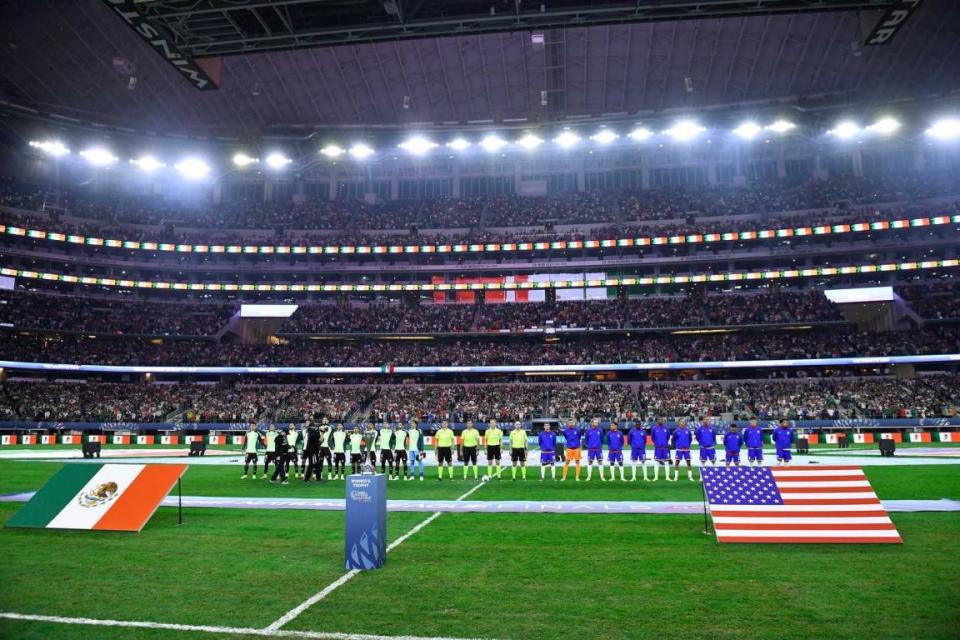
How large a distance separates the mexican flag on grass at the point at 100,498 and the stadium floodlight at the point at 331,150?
5055 cm

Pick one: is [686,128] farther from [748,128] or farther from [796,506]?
[796,506]

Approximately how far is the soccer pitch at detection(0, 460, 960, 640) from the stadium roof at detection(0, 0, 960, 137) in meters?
35.5

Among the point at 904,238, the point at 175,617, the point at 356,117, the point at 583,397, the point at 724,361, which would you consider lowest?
the point at 175,617

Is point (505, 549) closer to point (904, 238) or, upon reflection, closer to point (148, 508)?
point (148, 508)

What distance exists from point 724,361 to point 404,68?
38761 mm

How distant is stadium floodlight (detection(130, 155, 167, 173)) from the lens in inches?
2599

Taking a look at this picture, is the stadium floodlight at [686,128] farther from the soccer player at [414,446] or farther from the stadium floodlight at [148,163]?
the stadium floodlight at [148,163]

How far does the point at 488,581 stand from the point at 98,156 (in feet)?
244

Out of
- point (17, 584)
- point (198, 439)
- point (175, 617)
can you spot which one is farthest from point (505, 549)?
point (198, 439)

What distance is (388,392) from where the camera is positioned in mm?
55000

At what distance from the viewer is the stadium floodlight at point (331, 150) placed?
58594 millimetres

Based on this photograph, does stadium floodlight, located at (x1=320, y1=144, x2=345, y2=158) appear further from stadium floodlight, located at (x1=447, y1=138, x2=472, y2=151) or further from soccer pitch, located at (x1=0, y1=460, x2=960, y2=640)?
soccer pitch, located at (x1=0, y1=460, x2=960, y2=640)

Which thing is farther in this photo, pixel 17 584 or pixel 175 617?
pixel 17 584

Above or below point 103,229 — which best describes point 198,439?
below
